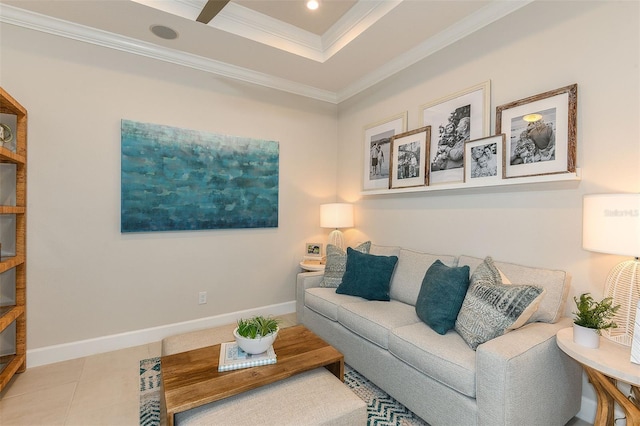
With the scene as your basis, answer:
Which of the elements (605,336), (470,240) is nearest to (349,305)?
(470,240)

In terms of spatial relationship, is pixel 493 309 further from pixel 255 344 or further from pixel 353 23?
pixel 353 23

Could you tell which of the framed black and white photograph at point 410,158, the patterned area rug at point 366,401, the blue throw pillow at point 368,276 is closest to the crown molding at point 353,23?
the framed black and white photograph at point 410,158

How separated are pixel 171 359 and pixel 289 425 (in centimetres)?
82

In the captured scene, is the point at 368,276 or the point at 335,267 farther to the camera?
the point at 335,267

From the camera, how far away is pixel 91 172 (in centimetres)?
267

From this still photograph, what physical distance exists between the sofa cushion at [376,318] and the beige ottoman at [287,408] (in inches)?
23.5

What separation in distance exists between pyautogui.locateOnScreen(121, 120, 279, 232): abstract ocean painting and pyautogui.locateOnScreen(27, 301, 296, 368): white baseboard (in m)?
0.98

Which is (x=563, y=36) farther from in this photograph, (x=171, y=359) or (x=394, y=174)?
(x=171, y=359)

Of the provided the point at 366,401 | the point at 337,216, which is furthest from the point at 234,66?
the point at 366,401

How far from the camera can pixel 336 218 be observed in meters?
3.60

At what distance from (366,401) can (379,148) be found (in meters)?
2.47

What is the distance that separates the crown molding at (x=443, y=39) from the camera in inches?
89.8

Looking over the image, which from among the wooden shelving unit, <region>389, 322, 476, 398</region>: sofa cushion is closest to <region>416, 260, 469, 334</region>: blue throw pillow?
<region>389, 322, 476, 398</region>: sofa cushion

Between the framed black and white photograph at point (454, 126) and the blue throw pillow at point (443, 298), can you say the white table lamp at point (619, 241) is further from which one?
the framed black and white photograph at point (454, 126)
